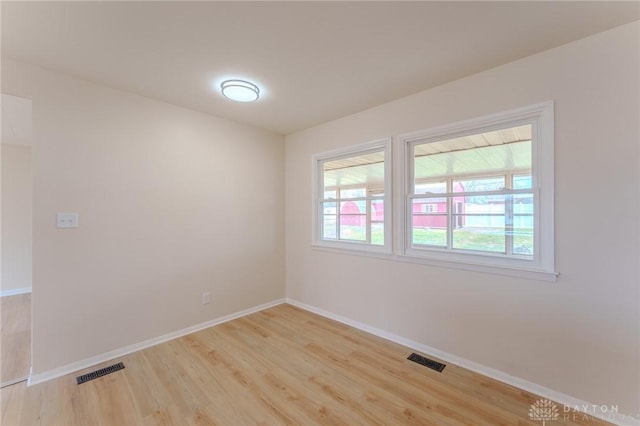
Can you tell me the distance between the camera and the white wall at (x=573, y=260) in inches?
67.3

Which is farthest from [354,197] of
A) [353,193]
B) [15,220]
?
[15,220]

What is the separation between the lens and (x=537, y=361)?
201cm

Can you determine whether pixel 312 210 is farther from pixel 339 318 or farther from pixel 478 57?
pixel 478 57

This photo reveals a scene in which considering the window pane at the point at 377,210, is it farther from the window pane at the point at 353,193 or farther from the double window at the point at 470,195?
the window pane at the point at 353,193

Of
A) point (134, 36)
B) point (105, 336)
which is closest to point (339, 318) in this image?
point (105, 336)

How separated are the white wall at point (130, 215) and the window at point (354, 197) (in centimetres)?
91

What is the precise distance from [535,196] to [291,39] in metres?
2.14

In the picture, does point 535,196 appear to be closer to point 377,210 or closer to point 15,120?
point 377,210

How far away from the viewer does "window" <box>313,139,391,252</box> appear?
118 inches

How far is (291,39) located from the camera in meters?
1.84

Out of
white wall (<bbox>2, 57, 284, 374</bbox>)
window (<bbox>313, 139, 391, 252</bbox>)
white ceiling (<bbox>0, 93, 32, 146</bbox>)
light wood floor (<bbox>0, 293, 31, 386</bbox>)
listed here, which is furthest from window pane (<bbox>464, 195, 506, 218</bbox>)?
light wood floor (<bbox>0, 293, 31, 386</bbox>)

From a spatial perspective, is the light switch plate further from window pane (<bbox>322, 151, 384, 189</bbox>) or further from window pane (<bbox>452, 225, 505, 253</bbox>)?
window pane (<bbox>452, 225, 505, 253</bbox>)

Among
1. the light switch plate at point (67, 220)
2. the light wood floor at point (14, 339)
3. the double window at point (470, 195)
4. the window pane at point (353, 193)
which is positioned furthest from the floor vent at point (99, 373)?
the window pane at point (353, 193)

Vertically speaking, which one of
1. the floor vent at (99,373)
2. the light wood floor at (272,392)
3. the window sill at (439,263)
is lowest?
the floor vent at (99,373)
